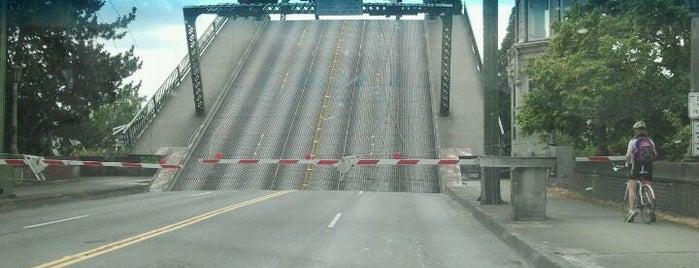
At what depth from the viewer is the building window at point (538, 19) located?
34312 mm

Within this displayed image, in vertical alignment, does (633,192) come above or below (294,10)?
below

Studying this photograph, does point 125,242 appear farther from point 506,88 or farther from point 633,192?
point 506,88

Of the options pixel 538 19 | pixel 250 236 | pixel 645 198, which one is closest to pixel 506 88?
pixel 538 19

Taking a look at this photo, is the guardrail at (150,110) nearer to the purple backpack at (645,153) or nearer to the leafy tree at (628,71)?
the leafy tree at (628,71)

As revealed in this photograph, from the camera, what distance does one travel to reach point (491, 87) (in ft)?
55.9

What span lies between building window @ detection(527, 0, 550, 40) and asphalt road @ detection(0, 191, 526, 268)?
18.3 meters

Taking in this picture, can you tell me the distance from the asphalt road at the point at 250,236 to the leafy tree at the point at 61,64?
25.5ft

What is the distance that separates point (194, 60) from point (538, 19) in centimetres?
1665

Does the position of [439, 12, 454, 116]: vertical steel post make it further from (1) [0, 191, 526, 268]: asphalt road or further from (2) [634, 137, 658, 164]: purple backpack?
(2) [634, 137, 658, 164]: purple backpack

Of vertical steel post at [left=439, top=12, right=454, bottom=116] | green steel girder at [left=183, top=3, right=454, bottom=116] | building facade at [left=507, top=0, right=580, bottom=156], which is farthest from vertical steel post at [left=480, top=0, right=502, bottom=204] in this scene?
building facade at [left=507, top=0, right=580, bottom=156]

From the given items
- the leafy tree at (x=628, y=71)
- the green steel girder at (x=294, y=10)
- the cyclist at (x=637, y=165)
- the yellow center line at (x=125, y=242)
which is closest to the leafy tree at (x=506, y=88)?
the green steel girder at (x=294, y=10)

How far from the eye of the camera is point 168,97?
127ft

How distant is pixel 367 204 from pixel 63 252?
1014cm

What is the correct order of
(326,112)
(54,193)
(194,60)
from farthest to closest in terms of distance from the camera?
(194,60) < (326,112) < (54,193)
